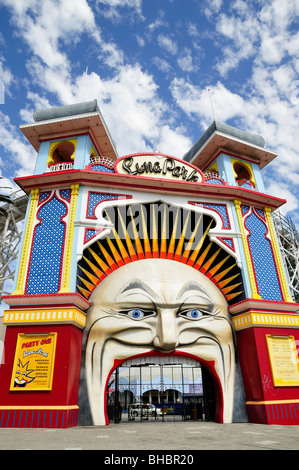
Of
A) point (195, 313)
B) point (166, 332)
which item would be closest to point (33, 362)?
point (166, 332)

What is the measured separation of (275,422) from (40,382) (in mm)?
8310

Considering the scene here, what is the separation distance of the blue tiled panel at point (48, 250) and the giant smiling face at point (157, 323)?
189cm

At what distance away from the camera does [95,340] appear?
12.2 metres

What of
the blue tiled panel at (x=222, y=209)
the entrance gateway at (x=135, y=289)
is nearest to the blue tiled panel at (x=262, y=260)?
the entrance gateway at (x=135, y=289)

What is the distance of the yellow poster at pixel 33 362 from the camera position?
34.7 feet

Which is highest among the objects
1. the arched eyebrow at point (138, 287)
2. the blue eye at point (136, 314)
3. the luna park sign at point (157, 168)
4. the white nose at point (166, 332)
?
the luna park sign at point (157, 168)

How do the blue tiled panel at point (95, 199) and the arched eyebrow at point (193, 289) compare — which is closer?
the arched eyebrow at point (193, 289)

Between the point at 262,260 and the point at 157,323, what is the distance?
19.2ft

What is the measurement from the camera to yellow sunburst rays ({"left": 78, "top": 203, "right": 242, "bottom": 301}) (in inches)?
539

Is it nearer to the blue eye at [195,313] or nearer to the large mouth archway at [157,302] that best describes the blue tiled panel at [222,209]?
the large mouth archway at [157,302]

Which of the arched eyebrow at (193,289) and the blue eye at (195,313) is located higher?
the arched eyebrow at (193,289)

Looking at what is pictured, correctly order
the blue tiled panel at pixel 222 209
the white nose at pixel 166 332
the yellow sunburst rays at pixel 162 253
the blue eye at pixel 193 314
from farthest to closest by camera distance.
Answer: the blue tiled panel at pixel 222 209, the yellow sunburst rays at pixel 162 253, the blue eye at pixel 193 314, the white nose at pixel 166 332

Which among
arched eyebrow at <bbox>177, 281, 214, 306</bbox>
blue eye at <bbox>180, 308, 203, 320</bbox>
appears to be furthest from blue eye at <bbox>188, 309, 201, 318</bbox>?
arched eyebrow at <bbox>177, 281, 214, 306</bbox>

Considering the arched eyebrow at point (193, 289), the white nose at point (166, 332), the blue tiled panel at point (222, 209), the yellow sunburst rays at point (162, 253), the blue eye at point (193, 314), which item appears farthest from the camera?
the blue tiled panel at point (222, 209)
